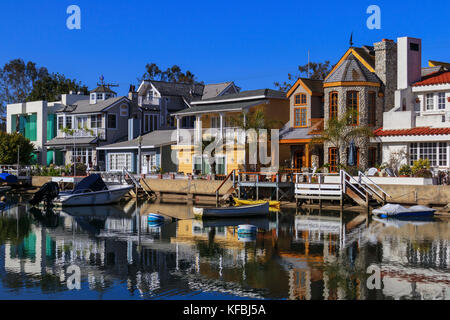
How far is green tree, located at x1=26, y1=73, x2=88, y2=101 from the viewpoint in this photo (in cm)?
9725

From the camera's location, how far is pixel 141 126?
221 ft

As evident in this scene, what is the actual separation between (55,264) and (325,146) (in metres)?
27.5

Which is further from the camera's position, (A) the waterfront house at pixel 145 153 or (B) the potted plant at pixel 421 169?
(A) the waterfront house at pixel 145 153

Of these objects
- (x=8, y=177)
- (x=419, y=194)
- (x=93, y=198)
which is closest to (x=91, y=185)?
(x=93, y=198)

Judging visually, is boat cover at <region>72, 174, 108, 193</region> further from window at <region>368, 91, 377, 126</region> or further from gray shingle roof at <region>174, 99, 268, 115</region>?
window at <region>368, 91, 377, 126</region>

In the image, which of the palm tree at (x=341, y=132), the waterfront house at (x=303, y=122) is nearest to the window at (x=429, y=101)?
the palm tree at (x=341, y=132)

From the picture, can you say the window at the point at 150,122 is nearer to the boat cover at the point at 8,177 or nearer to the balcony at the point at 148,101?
the balcony at the point at 148,101

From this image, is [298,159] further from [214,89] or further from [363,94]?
[214,89]

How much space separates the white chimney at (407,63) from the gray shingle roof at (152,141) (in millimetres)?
22540

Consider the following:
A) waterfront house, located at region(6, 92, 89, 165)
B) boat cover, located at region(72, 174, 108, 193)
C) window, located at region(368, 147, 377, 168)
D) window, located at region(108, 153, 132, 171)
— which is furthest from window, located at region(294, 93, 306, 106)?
waterfront house, located at region(6, 92, 89, 165)

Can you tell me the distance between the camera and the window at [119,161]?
6259 cm

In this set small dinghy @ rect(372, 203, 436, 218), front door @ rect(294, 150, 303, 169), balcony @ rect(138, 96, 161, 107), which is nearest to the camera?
small dinghy @ rect(372, 203, 436, 218)

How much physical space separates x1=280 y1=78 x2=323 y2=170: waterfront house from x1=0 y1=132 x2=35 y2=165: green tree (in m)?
32.7
